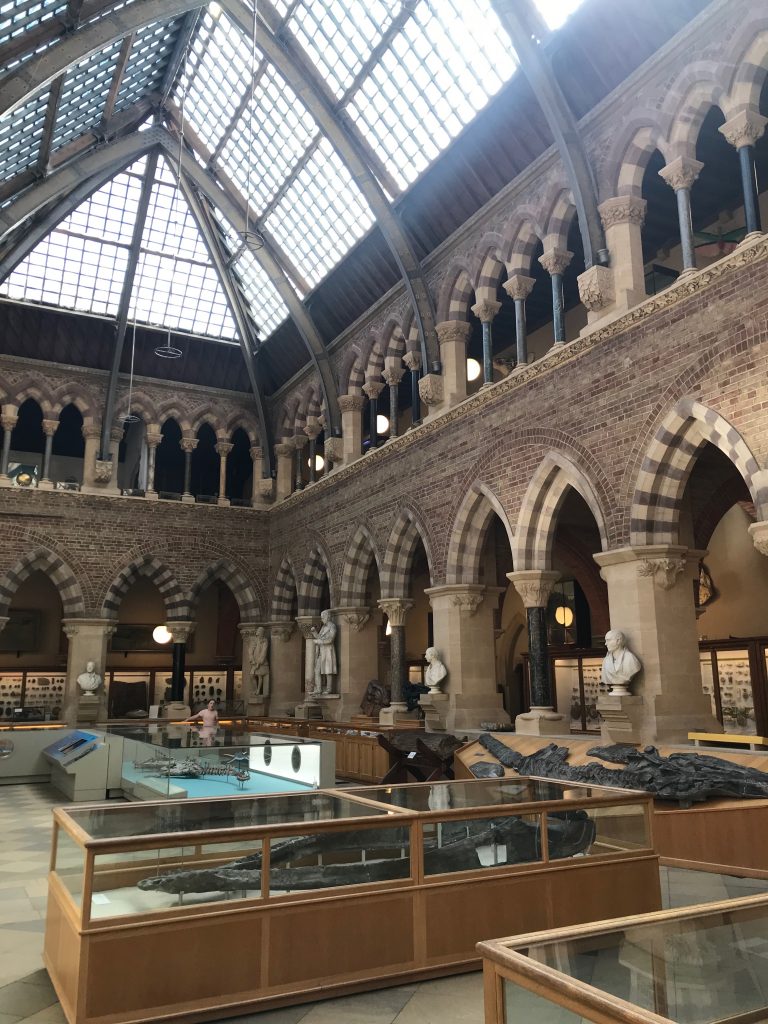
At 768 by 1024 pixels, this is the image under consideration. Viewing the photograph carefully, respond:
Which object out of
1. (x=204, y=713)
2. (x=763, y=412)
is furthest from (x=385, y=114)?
(x=204, y=713)

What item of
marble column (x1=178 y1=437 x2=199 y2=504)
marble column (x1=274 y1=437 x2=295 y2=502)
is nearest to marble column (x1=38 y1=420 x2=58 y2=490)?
marble column (x1=178 y1=437 x2=199 y2=504)

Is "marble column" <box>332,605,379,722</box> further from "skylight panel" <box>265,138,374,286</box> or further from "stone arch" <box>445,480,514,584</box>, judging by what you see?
"skylight panel" <box>265,138,374,286</box>

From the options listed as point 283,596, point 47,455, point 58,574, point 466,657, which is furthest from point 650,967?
point 47,455

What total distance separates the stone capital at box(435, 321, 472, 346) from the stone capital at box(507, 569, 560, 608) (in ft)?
17.6

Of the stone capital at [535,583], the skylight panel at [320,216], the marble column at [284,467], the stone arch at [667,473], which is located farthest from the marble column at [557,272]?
the marble column at [284,467]

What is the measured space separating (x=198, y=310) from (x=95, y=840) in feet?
73.7

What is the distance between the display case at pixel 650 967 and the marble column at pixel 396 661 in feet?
49.4

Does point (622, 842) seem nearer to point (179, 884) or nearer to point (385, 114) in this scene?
point (179, 884)

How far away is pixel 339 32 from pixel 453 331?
245 inches

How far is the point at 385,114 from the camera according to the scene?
55.9 ft

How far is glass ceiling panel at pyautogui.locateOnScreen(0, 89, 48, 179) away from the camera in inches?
634

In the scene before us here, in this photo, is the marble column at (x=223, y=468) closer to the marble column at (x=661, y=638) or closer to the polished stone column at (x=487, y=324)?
the polished stone column at (x=487, y=324)

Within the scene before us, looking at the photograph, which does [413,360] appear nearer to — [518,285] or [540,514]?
[518,285]

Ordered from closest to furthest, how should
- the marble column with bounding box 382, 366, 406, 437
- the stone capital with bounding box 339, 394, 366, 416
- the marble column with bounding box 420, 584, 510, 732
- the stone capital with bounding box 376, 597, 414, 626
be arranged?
the marble column with bounding box 420, 584, 510, 732 < the stone capital with bounding box 376, 597, 414, 626 < the marble column with bounding box 382, 366, 406, 437 < the stone capital with bounding box 339, 394, 366, 416
